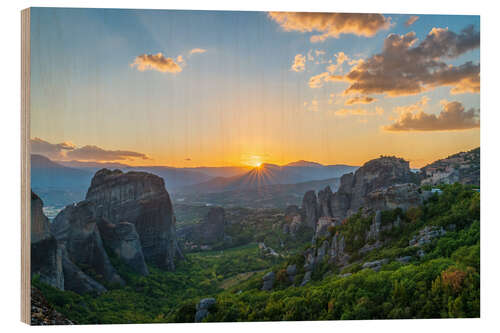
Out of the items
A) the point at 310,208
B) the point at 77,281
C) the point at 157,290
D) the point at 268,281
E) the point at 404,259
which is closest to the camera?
the point at 404,259

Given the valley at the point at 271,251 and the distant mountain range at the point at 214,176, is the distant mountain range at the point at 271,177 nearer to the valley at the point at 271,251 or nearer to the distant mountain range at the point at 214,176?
the distant mountain range at the point at 214,176

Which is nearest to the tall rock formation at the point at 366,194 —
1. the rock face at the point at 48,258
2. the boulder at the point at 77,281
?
the boulder at the point at 77,281

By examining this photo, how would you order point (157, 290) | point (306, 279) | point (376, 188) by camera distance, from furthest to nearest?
point (376, 188), point (157, 290), point (306, 279)

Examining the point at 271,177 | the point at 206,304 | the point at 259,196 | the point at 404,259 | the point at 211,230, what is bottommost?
the point at 206,304

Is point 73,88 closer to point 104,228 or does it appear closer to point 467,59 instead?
point 104,228

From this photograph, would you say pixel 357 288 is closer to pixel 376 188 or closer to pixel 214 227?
pixel 376 188

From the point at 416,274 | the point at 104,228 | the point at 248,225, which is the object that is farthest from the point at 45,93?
the point at 416,274

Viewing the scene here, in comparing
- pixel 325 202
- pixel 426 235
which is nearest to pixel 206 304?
pixel 325 202
